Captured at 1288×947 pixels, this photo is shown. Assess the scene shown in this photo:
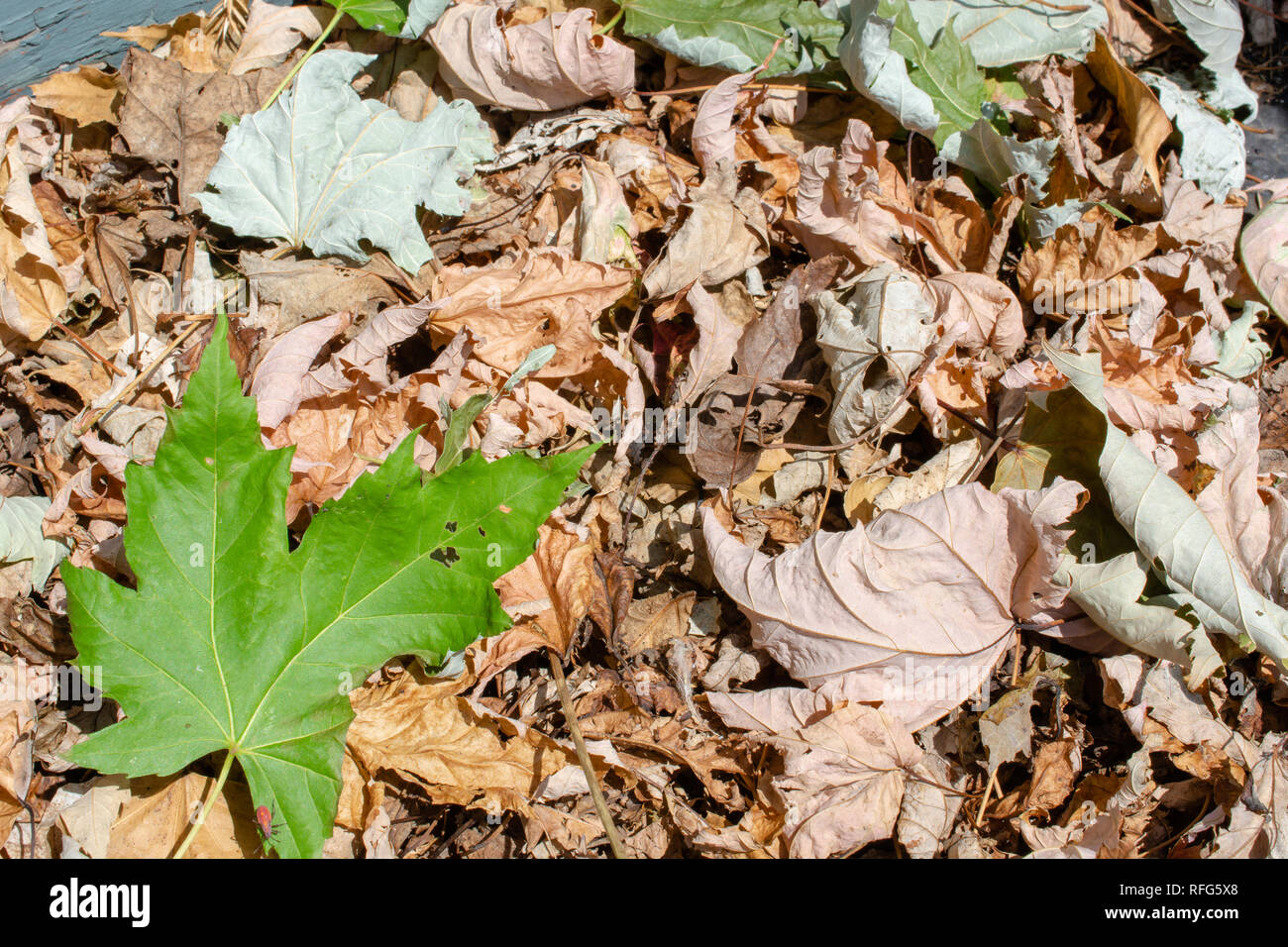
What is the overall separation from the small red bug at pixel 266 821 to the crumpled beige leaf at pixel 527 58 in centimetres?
199

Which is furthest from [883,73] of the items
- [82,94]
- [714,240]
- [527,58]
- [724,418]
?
[82,94]

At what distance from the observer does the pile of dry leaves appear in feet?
6.17

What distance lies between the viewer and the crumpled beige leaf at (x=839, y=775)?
1.81 m

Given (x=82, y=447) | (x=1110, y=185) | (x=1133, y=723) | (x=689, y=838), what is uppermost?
(x=1110, y=185)

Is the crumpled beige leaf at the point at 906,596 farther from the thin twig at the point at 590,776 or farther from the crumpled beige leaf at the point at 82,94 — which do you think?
the crumpled beige leaf at the point at 82,94

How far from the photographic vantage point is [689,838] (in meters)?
1.85

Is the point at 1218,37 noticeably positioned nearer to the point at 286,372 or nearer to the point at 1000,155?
the point at 1000,155

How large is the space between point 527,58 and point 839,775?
2092 mm

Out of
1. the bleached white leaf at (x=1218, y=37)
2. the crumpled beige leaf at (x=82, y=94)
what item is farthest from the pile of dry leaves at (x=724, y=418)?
the bleached white leaf at (x=1218, y=37)

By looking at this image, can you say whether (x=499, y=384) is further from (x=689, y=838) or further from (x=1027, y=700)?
(x=1027, y=700)

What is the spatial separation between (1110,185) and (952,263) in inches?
22.4

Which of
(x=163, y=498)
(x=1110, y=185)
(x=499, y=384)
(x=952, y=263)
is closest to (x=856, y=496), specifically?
(x=952, y=263)

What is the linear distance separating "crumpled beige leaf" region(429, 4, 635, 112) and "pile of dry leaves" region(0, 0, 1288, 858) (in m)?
0.01

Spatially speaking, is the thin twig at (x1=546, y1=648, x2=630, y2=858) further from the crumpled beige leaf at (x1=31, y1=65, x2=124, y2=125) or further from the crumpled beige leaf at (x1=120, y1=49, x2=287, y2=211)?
the crumpled beige leaf at (x1=31, y1=65, x2=124, y2=125)
